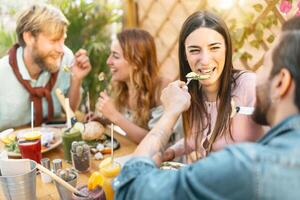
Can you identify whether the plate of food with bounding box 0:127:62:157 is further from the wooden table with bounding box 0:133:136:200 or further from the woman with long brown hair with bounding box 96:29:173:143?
the woman with long brown hair with bounding box 96:29:173:143

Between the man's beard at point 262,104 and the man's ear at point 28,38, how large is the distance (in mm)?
1220

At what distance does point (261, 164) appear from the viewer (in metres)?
0.60

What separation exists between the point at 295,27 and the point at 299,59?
0.07 metres

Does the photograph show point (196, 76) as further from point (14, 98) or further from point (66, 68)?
point (14, 98)

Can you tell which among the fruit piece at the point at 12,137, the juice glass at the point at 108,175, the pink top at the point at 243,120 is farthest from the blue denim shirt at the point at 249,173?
the fruit piece at the point at 12,137

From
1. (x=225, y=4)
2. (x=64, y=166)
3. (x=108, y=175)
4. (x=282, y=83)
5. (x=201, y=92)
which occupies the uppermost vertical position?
(x=225, y=4)

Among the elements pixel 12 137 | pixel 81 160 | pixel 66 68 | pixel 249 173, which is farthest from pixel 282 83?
pixel 66 68

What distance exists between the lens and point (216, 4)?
1930 millimetres

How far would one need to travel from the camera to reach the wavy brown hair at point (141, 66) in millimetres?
1562

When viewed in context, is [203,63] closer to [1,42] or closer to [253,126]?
[253,126]

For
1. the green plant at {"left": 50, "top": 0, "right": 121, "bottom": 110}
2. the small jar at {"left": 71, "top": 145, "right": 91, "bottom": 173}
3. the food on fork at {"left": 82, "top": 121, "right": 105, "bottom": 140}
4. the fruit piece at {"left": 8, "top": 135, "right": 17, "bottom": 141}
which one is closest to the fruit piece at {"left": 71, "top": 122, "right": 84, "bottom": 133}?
the food on fork at {"left": 82, "top": 121, "right": 105, "bottom": 140}

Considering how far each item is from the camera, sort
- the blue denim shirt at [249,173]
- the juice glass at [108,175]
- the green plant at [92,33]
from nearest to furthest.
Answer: the blue denim shirt at [249,173]
the juice glass at [108,175]
the green plant at [92,33]

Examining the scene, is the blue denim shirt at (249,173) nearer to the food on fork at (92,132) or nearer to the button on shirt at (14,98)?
the food on fork at (92,132)

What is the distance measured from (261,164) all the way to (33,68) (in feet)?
4.43
